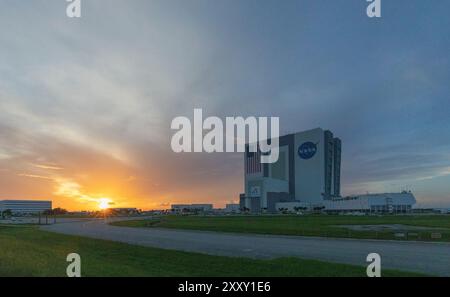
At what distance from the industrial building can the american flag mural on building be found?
0.89 m

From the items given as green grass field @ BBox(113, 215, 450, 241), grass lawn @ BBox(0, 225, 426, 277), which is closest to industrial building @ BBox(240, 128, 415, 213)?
green grass field @ BBox(113, 215, 450, 241)

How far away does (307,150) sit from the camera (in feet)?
568

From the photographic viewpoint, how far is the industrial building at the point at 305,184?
6698 inches

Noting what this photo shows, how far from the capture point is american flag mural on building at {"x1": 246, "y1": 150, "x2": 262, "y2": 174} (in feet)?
616

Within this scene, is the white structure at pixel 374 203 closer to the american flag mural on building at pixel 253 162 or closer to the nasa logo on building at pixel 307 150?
the nasa logo on building at pixel 307 150

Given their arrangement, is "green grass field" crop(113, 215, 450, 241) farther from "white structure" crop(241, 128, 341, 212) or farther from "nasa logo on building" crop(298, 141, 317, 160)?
"nasa logo on building" crop(298, 141, 317, 160)

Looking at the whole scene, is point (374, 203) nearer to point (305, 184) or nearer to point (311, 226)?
point (305, 184)

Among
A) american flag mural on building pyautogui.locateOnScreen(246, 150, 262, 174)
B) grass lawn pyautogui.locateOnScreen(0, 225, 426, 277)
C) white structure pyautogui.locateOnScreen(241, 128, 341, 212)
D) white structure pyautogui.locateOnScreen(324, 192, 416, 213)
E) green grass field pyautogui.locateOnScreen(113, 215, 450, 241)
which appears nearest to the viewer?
grass lawn pyautogui.locateOnScreen(0, 225, 426, 277)

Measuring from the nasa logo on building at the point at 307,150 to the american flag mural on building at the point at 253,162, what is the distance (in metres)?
21.8

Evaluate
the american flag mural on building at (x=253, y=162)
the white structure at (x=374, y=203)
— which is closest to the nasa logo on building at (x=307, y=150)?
the white structure at (x=374, y=203)
